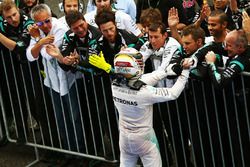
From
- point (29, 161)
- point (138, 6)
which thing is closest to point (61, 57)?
point (29, 161)

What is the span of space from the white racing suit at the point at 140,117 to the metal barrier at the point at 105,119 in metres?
0.52

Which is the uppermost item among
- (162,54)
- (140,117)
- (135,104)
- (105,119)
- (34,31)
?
(34,31)

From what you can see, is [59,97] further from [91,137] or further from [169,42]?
[169,42]

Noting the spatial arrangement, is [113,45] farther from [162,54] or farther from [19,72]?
[19,72]

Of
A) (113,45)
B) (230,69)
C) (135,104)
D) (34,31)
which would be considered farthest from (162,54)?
(34,31)

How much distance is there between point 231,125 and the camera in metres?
6.55

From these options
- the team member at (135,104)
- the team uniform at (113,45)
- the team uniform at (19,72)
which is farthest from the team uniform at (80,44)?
the team member at (135,104)

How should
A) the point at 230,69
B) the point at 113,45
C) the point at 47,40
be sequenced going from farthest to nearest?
the point at 47,40, the point at 113,45, the point at 230,69

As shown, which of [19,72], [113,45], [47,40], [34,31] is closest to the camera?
[113,45]

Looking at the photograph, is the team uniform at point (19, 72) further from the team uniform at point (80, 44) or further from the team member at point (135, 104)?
the team member at point (135, 104)

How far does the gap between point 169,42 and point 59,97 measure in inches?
69.7

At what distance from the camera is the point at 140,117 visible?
6.41m

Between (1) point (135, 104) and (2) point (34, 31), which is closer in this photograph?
(1) point (135, 104)

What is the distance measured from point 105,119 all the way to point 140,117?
3.81ft
